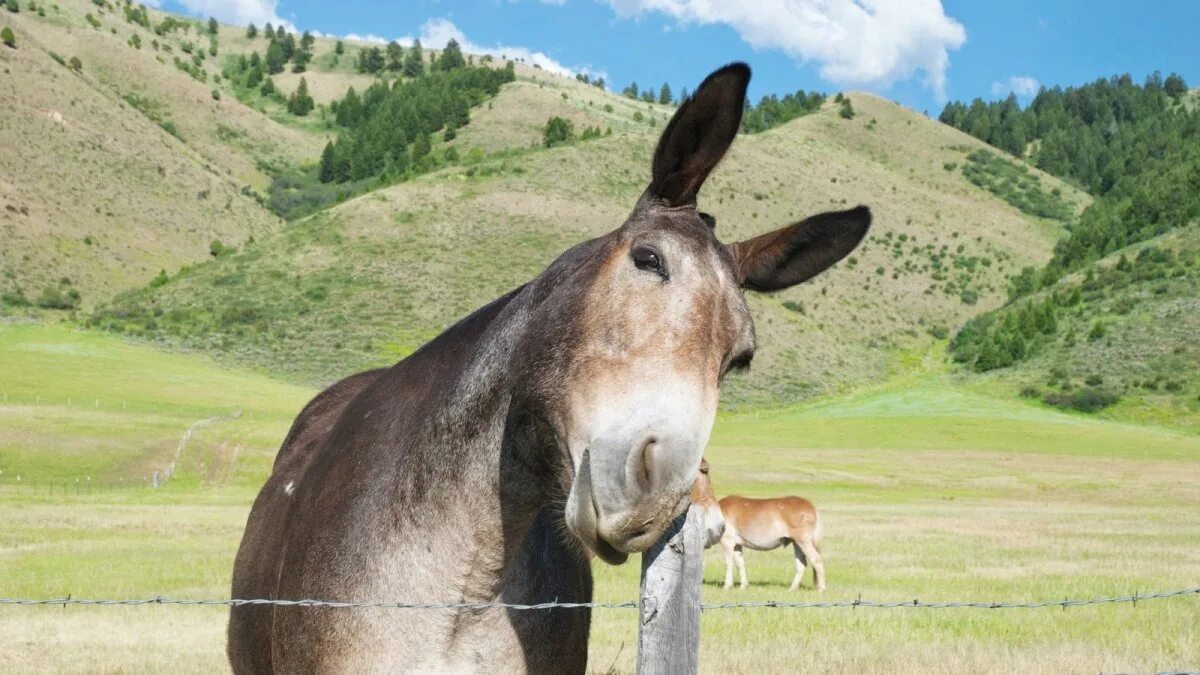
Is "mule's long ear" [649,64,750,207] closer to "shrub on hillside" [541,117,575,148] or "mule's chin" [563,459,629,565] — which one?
"mule's chin" [563,459,629,565]

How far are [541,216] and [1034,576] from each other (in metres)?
90.1

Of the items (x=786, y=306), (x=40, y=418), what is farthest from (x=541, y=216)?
(x=40, y=418)

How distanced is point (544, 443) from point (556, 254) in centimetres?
9323

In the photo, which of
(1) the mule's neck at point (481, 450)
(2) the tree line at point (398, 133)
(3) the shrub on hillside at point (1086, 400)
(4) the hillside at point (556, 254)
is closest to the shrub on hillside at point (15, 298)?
(4) the hillside at point (556, 254)

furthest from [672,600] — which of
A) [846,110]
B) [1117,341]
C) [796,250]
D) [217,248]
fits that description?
[846,110]

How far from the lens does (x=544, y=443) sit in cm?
369

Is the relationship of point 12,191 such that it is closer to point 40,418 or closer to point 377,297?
point 377,297

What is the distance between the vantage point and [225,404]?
59.2 metres

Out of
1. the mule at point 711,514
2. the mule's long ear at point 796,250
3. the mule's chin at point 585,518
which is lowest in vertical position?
the mule at point 711,514

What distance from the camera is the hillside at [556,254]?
85.4 meters

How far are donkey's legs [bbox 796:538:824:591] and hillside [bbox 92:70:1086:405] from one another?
62217 millimetres

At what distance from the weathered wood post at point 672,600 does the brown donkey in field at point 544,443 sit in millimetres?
319

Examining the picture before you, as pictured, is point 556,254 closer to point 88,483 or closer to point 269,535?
point 88,483

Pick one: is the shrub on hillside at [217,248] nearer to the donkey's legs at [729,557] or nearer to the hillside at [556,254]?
the hillside at [556,254]
